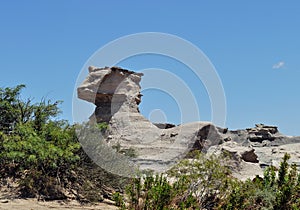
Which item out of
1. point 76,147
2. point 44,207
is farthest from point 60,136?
point 44,207

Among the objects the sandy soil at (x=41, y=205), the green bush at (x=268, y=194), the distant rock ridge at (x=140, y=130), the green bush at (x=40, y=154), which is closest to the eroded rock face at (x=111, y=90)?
the distant rock ridge at (x=140, y=130)

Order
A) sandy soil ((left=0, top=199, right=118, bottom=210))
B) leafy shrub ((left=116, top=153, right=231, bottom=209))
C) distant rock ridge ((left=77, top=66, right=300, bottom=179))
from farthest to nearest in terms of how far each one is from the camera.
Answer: distant rock ridge ((left=77, top=66, right=300, bottom=179)), sandy soil ((left=0, top=199, right=118, bottom=210)), leafy shrub ((left=116, top=153, right=231, bottom=209))

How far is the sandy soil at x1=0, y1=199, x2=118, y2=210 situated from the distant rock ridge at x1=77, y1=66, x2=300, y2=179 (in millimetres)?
6043

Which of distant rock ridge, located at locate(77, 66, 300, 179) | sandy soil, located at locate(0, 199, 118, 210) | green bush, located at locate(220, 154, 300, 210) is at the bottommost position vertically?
sandy soil, located at locate(0, 199, 118, 210)

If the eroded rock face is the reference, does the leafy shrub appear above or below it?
below

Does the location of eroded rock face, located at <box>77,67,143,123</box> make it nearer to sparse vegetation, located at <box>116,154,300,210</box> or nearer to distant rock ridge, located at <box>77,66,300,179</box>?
distant rock ridge, located at <box>77,66,300,179</box>

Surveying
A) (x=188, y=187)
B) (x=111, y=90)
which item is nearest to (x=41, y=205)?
(x=188, y=187)

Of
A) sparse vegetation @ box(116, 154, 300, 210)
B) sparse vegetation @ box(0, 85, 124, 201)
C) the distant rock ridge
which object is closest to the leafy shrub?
sparse vegetation @ box(116, 154, 300, 210)

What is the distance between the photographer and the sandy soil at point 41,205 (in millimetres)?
7778

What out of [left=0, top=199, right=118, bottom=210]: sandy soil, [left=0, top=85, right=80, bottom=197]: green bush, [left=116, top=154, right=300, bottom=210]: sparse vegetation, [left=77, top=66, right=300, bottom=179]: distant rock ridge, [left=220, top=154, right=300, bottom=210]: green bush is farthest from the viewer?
[left=77, top=66, right=300, bottom=179]: distant rock ridge

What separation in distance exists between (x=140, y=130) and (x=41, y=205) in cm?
1140

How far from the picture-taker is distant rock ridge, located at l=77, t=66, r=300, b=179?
1628cm

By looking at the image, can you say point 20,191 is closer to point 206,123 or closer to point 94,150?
point 94,150

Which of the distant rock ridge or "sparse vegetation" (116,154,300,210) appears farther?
the distant rock ridge
